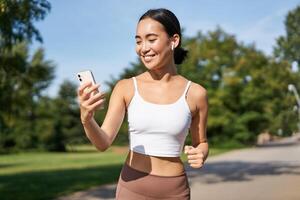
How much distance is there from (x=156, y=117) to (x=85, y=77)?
39 centimetres

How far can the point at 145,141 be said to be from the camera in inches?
85.5

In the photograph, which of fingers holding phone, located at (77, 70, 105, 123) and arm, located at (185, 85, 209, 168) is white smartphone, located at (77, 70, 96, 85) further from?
arm, located at (185, 85, 209, 168)

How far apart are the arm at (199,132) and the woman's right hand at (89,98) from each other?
1.68 feet

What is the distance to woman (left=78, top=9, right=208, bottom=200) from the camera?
2164 millimetres

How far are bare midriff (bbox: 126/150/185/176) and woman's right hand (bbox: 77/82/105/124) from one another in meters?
0.39

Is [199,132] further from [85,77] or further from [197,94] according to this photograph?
[85,77]

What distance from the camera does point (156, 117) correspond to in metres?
2.14

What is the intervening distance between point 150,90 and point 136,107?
0.11 metres

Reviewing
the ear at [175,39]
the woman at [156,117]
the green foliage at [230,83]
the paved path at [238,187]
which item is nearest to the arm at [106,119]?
the woman at [156,117]

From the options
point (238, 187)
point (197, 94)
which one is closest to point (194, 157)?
point (197, 94)

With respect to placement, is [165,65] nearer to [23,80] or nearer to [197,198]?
[197,198]

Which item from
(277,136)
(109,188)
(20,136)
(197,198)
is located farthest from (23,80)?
(277,136)

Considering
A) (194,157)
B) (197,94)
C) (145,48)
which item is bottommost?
(194,157)

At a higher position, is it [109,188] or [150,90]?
[150,90]
